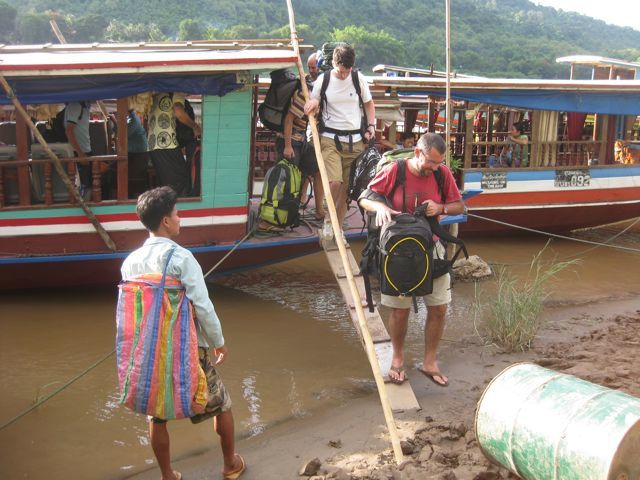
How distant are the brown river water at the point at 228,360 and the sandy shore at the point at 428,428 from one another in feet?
0.88

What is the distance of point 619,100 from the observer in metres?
10.7

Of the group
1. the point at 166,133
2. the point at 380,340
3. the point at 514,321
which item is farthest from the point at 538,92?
the point at 380,340

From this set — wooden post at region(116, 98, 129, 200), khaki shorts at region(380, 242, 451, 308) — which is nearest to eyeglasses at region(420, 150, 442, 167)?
khaki shorts at region(380, 242, 451, 308)

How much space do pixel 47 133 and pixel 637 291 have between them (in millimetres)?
6777

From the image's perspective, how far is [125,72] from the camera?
21.7 ft

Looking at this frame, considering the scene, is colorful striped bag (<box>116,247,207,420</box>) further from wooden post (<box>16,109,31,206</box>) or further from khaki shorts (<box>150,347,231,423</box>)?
wooden post (<box>16,109,31,206</box>)

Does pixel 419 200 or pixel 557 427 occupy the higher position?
pixel 419 200

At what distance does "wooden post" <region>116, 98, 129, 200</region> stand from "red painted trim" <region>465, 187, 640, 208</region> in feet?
17.0

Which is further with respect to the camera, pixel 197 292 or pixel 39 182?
pixel 39 182

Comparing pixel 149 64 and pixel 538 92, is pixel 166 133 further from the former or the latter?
pixel 538 92

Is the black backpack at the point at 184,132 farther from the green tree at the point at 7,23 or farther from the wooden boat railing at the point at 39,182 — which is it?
the green tree at the point at 7,23

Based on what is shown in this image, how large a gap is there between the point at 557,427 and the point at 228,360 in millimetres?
3470

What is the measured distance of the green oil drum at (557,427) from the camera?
3051mm

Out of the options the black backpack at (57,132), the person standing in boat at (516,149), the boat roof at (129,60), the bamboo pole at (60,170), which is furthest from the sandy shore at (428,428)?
the person standing in boat at (516,149)
